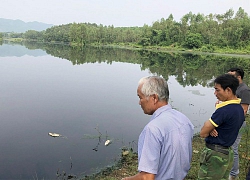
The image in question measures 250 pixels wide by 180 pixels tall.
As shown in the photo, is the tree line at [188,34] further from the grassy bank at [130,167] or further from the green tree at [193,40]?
the grassy bank at [130,167]

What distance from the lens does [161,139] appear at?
1512 millimetres

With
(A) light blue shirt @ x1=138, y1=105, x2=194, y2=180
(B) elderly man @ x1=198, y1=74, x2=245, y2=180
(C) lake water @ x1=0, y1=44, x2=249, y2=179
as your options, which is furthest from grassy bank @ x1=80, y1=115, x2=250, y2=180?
(A) light blue shirt @ x1=138, y1=105, x2=194, y2=180

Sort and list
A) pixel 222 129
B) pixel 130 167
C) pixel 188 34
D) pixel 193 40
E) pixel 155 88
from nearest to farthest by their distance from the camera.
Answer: pixel 155 88
pixel 222 129
pixel 130 167
pixel 193 40
pixel 188 34

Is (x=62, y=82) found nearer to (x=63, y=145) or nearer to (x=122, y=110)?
(x=122, y=110)

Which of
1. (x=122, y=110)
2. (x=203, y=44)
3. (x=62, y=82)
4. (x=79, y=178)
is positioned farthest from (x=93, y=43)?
(x=79, y=178)

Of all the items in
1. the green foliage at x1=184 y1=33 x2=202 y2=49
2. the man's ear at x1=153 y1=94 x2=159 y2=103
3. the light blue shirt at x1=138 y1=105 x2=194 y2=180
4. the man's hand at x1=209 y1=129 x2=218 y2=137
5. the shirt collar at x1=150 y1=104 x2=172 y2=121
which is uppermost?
the green foliage at x1=184 y1=33 x2=202 y2=49

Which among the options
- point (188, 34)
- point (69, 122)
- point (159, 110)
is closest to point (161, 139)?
point (159, 110)

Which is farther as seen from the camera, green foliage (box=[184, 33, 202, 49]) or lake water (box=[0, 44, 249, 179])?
green foliage (box=[184, 33, 202, 49])

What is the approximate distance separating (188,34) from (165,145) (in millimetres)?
65602

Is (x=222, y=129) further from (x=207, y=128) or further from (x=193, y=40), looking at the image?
(x=193, y=40)

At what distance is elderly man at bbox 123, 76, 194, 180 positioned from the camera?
4.91ft

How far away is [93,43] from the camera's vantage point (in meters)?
86.8

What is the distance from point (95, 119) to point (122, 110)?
5.71 ft

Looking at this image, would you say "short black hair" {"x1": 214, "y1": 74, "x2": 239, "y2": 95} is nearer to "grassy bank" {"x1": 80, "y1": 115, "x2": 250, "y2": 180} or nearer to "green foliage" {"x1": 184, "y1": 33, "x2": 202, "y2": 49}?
"grassy bank" {"x1": 80, "y1": 115, "x2": 250, "y2": 180}
